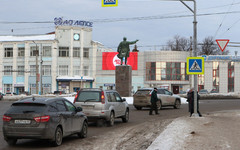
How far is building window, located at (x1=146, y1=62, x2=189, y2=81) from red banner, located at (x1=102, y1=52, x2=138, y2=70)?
3362 millimetres

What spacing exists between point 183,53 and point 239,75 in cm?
1279

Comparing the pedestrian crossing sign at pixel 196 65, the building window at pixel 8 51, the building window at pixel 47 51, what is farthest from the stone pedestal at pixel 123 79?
the building window at pixel 8 51

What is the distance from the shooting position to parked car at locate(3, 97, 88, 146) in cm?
1020

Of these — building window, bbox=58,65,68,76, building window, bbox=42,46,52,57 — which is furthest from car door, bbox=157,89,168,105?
building window, bbox=42,46,52,57

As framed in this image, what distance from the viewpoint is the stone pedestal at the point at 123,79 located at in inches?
1547

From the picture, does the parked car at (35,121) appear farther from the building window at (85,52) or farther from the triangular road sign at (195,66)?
the building window at (85,52)

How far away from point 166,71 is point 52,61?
2477cm

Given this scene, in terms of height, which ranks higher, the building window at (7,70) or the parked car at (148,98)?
the building window at (7,70)

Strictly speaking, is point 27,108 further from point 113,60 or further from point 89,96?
point 113,60

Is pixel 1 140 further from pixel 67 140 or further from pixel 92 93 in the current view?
pixel 92 93

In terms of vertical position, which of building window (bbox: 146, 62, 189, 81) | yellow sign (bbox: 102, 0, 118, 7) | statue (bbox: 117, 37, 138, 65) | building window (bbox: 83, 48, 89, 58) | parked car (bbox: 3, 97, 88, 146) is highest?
building window (bbox: 83, 48, 89, 58)

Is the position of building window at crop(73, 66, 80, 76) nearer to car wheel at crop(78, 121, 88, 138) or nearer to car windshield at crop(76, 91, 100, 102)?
car windshield at crop(76, 91, 100, 102)

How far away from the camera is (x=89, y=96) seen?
1667 cm

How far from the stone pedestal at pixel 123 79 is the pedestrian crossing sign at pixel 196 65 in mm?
21631
